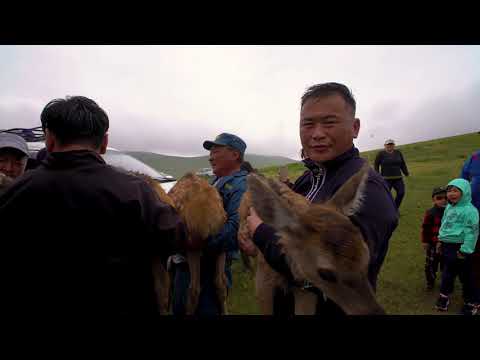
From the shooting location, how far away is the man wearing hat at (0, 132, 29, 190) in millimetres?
2916

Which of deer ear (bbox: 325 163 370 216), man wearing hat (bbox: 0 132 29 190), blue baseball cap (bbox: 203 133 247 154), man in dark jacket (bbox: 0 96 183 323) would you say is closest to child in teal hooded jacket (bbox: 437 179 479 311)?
blue baseball cap (bbox: 203 133 247 154)

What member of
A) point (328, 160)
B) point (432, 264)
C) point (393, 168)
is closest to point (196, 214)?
point (328, 160)

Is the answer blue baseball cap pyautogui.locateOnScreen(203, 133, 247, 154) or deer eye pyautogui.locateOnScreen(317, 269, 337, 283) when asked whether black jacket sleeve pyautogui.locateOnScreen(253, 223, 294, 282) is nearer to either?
deer eye pyautogui.locateOnScreen(317, 269, 337, 283)

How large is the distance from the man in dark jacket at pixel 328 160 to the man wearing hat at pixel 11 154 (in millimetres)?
2807

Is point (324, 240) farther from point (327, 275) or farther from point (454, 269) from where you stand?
point (454, 269)

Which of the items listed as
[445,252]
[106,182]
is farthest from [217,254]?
[445,252]

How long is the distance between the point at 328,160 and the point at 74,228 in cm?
173

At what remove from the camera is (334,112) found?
1.92 meters

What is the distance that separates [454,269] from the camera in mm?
4898

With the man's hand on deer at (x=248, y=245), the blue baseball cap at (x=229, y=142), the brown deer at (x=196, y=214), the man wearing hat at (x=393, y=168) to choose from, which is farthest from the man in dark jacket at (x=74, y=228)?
the man wearing hat at (x=393, y=168)

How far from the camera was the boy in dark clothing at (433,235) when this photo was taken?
19.0 feet

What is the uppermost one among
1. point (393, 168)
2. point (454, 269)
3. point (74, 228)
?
point (393, 168)
